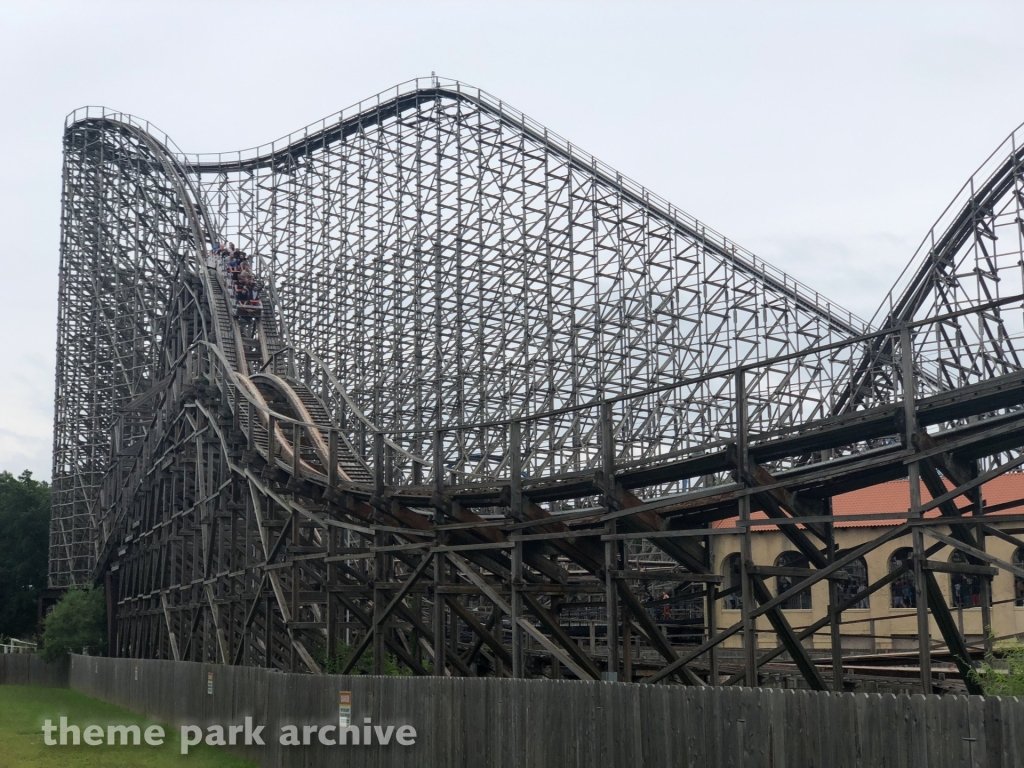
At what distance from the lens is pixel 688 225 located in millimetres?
26016

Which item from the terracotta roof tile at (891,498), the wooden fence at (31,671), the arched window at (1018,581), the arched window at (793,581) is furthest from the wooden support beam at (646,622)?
the wooden fence at (31,671)

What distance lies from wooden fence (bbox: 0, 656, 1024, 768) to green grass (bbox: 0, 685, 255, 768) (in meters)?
0.67

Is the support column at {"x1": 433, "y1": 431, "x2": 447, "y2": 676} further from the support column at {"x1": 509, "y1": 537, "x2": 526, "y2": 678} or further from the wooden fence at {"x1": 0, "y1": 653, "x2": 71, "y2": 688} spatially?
the wooden fence at {"x1": 0, "y1": 653, "x2": 71, "y2": 688}

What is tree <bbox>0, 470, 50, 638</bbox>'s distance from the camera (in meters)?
52.2

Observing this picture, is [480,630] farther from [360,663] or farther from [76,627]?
[76,627]

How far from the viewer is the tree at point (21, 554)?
52219 millimetres

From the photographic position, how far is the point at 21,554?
53031 millimetres

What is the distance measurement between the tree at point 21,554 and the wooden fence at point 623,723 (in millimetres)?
39587

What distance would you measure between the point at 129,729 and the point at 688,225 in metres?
14.6

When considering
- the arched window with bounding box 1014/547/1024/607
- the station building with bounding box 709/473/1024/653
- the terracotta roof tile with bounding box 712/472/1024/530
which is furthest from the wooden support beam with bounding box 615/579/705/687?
the arched window with bounding box 1014/547/1024/607

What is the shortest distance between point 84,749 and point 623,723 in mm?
9600

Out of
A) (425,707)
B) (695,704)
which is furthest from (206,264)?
(695,704)

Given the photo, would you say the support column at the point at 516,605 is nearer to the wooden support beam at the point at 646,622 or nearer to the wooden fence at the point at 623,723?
the wooden support beam at the point at 646,622

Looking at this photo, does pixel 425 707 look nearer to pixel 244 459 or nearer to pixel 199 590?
pixel 244 459
